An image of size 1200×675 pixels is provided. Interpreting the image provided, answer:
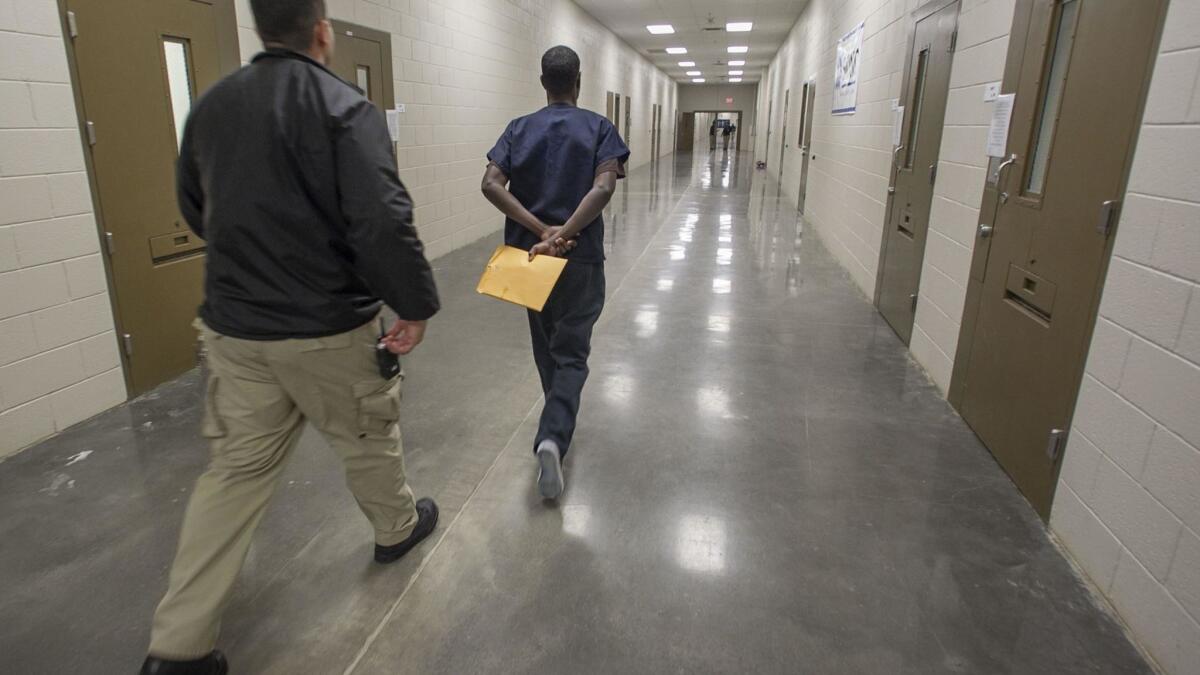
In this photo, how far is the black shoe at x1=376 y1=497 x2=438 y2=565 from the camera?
6.34 feet

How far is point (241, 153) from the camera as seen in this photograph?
1.38 m

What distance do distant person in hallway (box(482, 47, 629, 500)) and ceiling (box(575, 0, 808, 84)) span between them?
9454mm

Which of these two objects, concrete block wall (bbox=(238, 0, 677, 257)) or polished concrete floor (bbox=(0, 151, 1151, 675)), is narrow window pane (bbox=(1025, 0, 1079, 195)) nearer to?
polished concrete floor (bbox=(0, 151, 1151, 675))

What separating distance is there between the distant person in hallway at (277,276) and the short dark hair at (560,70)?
0.87 m

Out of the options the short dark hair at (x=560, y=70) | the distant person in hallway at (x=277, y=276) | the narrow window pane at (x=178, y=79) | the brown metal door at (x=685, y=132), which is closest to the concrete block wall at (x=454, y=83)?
the narrow window pane at (x=178, y=79)

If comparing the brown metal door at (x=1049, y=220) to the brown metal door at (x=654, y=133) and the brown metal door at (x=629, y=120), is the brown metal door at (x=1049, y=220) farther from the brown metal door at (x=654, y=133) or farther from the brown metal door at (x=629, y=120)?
the brown metal door at (x=654, y=133)

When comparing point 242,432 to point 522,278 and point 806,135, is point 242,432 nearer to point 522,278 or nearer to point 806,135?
point 522,278

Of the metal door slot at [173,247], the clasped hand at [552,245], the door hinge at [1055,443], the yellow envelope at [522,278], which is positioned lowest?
the door hinge at [1055,443]

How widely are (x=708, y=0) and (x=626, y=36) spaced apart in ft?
15.5

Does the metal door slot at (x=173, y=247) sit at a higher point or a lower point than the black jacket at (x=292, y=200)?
lower

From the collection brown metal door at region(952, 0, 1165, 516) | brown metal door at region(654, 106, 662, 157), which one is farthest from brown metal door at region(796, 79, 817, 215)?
brown metal door at region(654, 106, 662, 157)

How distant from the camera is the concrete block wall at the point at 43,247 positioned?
248 centimetres

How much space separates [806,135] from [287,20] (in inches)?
360

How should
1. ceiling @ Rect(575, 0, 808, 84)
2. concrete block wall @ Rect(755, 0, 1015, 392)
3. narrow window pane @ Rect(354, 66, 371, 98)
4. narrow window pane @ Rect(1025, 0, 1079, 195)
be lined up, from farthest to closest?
1. ceiling @ Rect(575, 0, 808, 84)
2. narrow window pane @ Rect(354, 66, 371, 98)
3. concrete block wall @ Rect(755, 0, 1015, 392)
4. narrow window pane @ Rect(1025, 0, 1079, 195)
